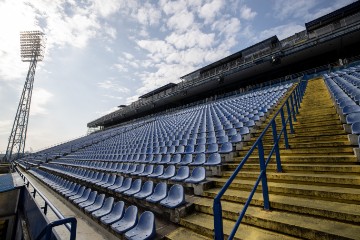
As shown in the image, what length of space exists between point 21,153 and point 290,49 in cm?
3833

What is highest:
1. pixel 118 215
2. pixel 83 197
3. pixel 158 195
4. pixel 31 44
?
pixel 31 44

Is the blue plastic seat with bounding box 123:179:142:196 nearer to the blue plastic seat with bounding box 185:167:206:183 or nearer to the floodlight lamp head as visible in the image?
the blue plastic seat with bounding box 185:167:206:183

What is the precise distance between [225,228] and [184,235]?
63 centimetres

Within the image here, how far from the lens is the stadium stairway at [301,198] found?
2.43m

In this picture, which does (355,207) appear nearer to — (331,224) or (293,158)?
(331,224)

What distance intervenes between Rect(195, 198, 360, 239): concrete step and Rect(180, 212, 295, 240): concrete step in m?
0.08

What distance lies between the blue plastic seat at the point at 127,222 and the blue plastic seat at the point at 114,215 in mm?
118

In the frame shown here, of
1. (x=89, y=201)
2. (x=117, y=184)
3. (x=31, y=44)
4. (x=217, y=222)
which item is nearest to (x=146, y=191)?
(x=117, y=184)

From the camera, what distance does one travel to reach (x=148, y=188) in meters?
4.85

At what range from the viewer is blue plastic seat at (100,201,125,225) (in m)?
4.00

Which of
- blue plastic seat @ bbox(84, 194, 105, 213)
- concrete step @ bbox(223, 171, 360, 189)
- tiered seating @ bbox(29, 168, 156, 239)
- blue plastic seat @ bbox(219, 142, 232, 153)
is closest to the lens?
concrete step @ bbox(223, 171, 360, 189)

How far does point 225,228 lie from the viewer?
9.52 ft

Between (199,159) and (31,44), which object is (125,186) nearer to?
(199,159)

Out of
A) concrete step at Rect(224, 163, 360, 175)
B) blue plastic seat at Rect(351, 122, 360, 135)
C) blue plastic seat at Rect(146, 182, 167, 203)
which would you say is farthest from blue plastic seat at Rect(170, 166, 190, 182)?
blue plastic seat at Rect(351, 122, 360, 135)
